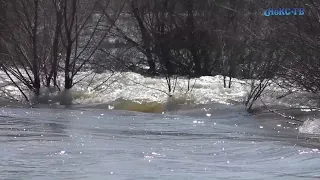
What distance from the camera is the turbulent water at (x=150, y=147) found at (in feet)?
21.4

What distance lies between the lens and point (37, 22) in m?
16.8

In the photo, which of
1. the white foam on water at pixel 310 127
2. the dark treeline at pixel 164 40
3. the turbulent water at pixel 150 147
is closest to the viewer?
the turbulent water at pixel 150 147

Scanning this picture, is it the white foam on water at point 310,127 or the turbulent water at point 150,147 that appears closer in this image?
the turbulent water at point 150,147

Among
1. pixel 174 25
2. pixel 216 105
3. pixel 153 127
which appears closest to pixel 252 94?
pixel 216 105

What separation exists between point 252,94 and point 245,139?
17.5ft

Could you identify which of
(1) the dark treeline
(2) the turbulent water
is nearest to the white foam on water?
(2) the turbulent water

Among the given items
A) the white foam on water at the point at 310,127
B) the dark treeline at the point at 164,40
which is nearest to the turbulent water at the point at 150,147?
the white foam on water at the point at 310,127

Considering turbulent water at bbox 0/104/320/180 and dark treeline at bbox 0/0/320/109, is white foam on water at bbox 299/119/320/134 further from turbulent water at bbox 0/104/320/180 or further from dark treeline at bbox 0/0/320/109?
dark treeline at bbox 0/0/320/109

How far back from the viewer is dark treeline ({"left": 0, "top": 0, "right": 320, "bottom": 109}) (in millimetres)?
12711

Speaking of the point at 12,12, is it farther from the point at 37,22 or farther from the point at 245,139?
the point at 245,139

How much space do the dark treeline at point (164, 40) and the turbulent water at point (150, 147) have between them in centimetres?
172

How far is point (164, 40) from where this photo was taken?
22.6m

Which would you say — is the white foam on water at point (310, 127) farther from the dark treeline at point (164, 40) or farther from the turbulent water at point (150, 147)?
the dark treeline at point (164, 40)

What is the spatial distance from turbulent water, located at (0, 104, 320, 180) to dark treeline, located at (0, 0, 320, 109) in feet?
5.63
